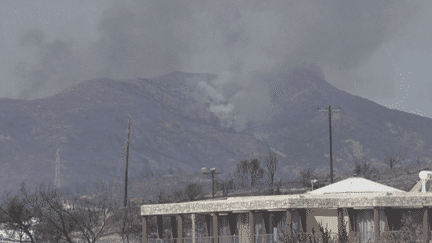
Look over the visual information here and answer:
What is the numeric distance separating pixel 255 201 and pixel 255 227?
1.79 m

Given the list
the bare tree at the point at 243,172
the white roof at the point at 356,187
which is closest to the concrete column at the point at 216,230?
the white roof at the point at 356,187

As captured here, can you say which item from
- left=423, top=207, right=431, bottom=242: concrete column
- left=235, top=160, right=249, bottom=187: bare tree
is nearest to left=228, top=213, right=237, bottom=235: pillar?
left=423, top=207, right=431, bottom=242: concrete column

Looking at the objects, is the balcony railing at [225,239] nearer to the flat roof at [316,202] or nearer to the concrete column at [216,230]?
the concrete column at [216,230]

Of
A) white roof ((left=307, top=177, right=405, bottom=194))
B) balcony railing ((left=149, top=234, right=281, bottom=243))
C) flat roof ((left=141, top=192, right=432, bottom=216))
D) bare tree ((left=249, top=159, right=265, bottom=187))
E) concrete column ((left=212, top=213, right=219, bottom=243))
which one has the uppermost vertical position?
bare tree ((left=249, top=159, right=265, bottom=187))

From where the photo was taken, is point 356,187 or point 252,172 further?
point 252,172

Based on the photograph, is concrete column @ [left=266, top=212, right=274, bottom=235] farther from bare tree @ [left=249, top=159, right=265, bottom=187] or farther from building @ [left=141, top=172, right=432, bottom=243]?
bare tree @ [left=249, top=159, right=265, bottom=187]

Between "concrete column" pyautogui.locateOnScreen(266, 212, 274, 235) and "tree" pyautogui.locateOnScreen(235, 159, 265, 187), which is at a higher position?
"tree" pyautogui.locateOnScreen(235, 159, 265, 187)

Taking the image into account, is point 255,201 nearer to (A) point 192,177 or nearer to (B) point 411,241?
(B) point 411,241

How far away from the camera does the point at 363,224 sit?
3484 cm

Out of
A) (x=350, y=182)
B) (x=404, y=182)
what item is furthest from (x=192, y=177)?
(x=350, y=182)

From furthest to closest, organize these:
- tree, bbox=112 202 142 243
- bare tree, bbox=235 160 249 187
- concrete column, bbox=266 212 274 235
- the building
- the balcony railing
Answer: bare tree, bbox=235 160 249 187 < tree, bbox=112 202 142 243 < concrete column, bbox=266 212 274 235 < the balcony railing < the building

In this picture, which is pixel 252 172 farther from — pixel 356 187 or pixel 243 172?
pixel 356 187

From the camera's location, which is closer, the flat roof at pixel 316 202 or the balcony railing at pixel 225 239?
the flat roof at pixel 316 202

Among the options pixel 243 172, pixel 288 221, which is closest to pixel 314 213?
pixel 288 221
